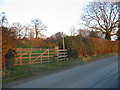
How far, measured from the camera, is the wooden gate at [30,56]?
44.6 feet

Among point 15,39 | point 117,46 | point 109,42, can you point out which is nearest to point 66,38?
point 15,39

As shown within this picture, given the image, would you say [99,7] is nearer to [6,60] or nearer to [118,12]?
[118,12]

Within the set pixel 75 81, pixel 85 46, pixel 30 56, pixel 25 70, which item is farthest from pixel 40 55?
pixel 75 81

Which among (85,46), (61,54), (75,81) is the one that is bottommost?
(75,81)

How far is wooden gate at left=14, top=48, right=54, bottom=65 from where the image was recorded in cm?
1358

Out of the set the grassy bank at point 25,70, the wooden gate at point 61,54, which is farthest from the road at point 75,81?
the wooden gate at point 61,54

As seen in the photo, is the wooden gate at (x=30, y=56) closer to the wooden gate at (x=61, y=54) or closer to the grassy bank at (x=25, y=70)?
the wooden gate at (x=61, y=54)

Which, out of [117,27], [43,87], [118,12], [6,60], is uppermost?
[118,12]

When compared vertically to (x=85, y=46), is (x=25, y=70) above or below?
below

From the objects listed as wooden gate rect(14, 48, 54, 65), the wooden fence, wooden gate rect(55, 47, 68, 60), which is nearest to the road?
wooden gate rect(14, 48, 54, 65)

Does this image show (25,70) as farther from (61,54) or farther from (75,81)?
(61,54)

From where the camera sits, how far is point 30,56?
1487 centimetres

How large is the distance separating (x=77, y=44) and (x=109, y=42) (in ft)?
47.6

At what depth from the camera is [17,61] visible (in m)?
13.2
